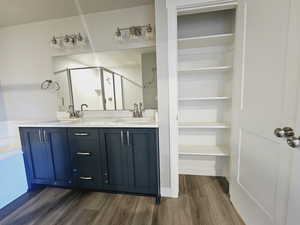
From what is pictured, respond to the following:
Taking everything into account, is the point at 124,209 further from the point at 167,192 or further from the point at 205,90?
the point at 205,90

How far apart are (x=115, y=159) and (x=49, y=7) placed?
82.8 inches

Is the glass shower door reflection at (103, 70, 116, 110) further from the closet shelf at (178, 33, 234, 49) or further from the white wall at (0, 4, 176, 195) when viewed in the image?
the closet shelf at (178, 33, 234, 49)

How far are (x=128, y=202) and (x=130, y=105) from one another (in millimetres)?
1219

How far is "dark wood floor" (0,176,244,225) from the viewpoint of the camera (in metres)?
1.48

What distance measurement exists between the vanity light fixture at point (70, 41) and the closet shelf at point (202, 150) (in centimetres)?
206

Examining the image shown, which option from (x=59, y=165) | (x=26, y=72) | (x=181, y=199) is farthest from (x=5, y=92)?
(x=181, y=199)

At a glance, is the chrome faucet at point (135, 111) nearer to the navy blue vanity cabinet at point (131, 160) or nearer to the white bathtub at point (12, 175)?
the navy blue vanity cabinet at point (131, 160)

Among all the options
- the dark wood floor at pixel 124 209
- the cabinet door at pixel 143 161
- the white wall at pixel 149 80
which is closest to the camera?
the dark wood floor at pixel 124 209

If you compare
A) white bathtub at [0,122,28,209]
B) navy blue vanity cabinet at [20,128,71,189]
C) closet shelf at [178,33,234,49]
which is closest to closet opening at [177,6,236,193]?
closet shelf at [178,33,234,49]

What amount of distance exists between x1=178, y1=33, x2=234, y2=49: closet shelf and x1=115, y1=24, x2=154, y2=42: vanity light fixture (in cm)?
43

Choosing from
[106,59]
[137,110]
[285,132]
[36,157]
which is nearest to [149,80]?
[137,110]

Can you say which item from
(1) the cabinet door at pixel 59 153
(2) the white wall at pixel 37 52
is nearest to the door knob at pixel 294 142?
(2) the white wall at pixel 37 52

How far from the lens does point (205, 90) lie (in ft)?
6.87

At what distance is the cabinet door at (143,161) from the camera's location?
165 cm
